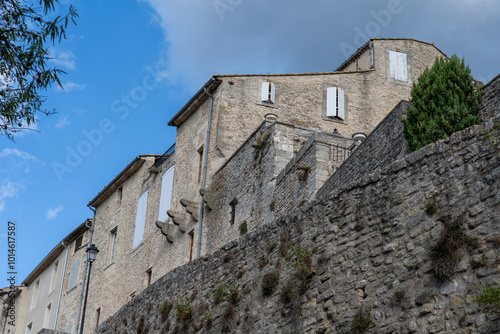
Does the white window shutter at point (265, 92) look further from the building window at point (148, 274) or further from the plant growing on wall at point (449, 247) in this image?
the plant growing on wall at point (449, 247)

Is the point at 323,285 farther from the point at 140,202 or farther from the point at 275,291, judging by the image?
the point at 140,202

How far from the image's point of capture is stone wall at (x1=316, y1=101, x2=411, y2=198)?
44.3ft

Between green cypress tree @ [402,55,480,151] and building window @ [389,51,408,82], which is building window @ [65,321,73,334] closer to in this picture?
building window @ [389,51,408,82]

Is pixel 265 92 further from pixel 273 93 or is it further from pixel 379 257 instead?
pixel 379 257

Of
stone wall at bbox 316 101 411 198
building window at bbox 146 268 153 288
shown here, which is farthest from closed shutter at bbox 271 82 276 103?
stone wall at bbox 316 101 411 198

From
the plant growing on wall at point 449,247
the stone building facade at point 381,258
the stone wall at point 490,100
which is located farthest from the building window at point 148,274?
the plant growing on wall at point 449,247

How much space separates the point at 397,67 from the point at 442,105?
12885 mm

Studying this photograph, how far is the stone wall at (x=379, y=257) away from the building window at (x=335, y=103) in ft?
43.0

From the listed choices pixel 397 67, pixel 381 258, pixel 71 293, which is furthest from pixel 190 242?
pixel 381 258

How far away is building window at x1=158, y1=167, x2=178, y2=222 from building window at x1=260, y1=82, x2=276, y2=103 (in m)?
4.25

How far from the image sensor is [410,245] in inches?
328

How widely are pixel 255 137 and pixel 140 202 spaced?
29.3 ft

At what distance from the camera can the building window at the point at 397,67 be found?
2542 cm

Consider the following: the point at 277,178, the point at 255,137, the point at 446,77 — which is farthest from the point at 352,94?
the point at 446,77
